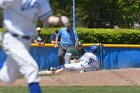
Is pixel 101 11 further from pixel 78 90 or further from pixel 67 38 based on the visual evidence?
pixel 78 90

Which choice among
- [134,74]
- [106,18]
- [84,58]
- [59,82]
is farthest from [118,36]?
[106,18]

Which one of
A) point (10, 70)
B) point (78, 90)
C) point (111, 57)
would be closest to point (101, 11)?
point (111, 57)

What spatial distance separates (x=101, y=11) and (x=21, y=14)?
36919 mm

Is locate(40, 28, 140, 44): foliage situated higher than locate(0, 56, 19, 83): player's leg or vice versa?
locate(0, 56, 19, 83): player's leg

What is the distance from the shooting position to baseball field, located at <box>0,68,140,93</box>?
936cm

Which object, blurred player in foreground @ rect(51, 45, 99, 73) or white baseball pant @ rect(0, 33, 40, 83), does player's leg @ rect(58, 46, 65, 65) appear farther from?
white baseball pant @ rect(0, 33, 40, 83)

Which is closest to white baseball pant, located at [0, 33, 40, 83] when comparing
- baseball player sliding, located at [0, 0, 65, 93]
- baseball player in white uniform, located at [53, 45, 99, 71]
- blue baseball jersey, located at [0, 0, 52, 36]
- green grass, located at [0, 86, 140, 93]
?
baseball player sliding, located at [0, 0, 65, 93]

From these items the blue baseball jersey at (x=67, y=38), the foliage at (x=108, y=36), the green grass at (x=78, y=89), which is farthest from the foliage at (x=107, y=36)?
the green grass at (x=78, y=89)

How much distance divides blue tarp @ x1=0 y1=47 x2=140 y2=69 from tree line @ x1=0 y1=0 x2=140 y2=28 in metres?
25.3

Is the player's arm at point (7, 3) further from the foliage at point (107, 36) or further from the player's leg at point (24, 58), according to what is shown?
the foliage at point (107, 36)

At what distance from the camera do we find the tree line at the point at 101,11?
136ft

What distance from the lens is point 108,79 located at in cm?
1077

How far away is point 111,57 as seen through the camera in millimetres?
15438

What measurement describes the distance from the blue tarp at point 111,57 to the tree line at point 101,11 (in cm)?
2535
